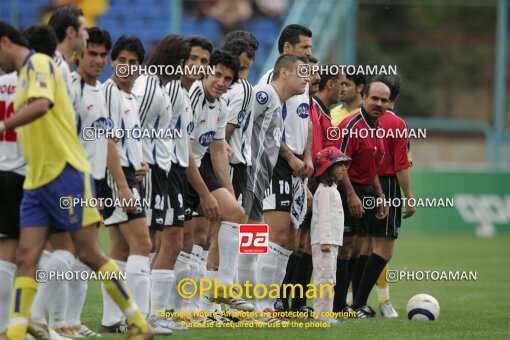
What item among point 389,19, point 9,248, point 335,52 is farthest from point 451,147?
point 9,248

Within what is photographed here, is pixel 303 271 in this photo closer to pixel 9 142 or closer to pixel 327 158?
pixel 327 158

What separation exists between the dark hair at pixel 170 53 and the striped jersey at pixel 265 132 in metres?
1.31

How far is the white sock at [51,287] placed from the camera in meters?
8.36

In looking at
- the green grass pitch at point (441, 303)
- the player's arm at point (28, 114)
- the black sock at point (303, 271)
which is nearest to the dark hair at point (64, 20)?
the player's arm at point (28, 114)

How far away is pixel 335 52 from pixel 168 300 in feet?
69.5

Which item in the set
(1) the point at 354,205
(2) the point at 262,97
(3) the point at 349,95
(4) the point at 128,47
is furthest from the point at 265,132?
(4) the point at 128,47

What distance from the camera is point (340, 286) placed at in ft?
36.7

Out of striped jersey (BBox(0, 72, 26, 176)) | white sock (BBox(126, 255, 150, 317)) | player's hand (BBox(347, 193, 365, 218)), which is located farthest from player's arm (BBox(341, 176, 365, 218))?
striped jersey (BBox(0, 72, 26, 176))

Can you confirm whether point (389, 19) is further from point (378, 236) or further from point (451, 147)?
point (378, 236)

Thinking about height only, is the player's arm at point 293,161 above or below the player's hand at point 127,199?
above

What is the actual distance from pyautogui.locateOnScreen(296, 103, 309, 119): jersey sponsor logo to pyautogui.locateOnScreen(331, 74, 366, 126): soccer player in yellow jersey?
0.82 metres

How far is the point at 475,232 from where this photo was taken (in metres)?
27.6

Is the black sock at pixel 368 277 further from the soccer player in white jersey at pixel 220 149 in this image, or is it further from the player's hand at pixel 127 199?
the player's hand at pixel 127 199

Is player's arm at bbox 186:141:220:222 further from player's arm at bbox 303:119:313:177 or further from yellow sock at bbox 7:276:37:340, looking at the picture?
yellow sock at bbox 7:276:37:340
